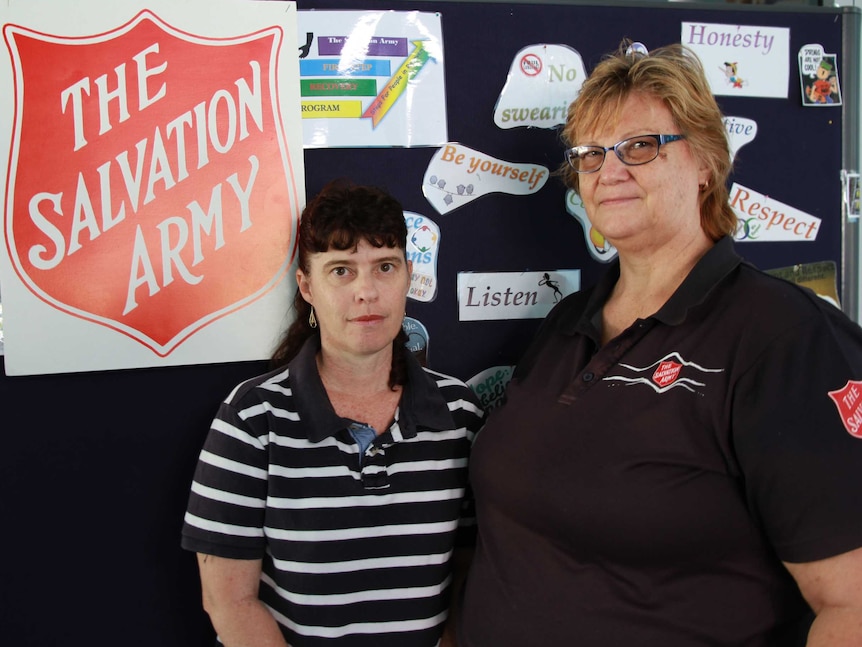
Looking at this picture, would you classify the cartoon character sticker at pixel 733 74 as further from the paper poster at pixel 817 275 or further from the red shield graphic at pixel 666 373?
the red shield graphic at pixel 666 373

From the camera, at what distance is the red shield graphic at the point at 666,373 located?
1033 millimetres

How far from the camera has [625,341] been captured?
1133 mm

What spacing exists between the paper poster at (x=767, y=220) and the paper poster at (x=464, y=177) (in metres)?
0.56

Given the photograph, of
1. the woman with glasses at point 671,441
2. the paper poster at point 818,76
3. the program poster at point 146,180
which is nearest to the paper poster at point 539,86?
the woman with glasses at point 671,441

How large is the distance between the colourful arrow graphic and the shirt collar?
1.66 feet

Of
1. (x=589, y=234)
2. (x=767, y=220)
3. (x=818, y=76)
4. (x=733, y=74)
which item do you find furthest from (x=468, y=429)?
(x=818, y=76)

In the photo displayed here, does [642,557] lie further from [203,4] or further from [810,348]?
[203,4]

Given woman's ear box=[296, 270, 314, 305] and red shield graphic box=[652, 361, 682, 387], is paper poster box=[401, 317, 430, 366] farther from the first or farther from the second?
red shield graphic box=[652, 361, 682, 387]

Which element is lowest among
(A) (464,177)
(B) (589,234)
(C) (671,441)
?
(C) (671,441)

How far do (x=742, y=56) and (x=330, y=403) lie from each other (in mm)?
1294

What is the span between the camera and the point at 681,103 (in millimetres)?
1147

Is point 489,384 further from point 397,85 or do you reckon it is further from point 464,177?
point 397,85

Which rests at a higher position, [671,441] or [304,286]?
[304,286]

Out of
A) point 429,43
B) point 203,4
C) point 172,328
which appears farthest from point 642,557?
point 203,4
